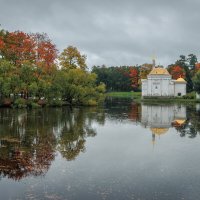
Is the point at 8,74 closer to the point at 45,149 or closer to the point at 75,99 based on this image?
the point at 75,99

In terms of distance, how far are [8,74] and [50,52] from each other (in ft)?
29.9

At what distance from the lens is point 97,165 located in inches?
513

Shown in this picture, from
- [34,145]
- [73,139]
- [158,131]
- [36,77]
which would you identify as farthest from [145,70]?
[34,145]

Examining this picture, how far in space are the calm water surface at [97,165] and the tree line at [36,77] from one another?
21.0 meters

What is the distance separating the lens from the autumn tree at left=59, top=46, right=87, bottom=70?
56188mm

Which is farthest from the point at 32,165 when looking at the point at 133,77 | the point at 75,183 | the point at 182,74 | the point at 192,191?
the point at 133,77

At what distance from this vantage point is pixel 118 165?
1310 centimetres

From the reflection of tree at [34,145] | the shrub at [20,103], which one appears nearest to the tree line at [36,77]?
the shrub at [20,103]

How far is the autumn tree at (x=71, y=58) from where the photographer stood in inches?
2212

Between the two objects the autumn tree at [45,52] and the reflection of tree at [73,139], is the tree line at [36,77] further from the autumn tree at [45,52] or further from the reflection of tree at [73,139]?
the reflection of tree at [73,139]

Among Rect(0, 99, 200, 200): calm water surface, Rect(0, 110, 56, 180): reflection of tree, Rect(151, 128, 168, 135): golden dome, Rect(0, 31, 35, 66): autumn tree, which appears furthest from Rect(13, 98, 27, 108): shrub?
Rect(151, 128, 168, 135): golden dome

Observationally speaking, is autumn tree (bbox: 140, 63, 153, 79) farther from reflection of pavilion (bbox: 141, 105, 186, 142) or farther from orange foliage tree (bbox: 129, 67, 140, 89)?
reflection of pavilion (bbox: 141, 105, 186, 142)

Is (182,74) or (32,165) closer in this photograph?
(32,165)

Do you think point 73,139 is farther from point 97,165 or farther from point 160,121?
point 160,121
